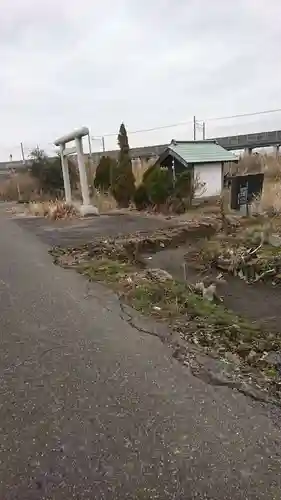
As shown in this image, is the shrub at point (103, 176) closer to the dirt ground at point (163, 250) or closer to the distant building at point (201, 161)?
the distant building at point (201, 161)

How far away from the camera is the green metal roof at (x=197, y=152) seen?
16.8 metres

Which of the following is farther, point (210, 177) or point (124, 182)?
point (210, 177)

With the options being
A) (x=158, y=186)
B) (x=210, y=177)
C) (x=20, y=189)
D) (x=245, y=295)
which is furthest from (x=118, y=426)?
(x=20, y=189)

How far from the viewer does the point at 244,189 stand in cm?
1178

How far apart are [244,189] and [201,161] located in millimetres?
5314

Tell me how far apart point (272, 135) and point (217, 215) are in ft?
106

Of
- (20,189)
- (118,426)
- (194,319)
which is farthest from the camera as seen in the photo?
(20,189)

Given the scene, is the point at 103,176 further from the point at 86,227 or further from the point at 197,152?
the point at 86,227

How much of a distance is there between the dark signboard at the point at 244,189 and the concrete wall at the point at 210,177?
452cm

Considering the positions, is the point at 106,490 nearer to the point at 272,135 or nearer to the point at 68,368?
the point at 68,368

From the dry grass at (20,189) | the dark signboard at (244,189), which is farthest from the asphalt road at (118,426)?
the dry grass at (20,189)

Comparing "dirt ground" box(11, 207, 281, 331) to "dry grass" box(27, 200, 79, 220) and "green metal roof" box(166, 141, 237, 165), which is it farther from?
"green metal roof" box(166, 141, 237, 165)

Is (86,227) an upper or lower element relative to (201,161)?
lower

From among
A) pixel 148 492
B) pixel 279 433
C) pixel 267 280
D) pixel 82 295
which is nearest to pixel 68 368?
pixel 148 492
